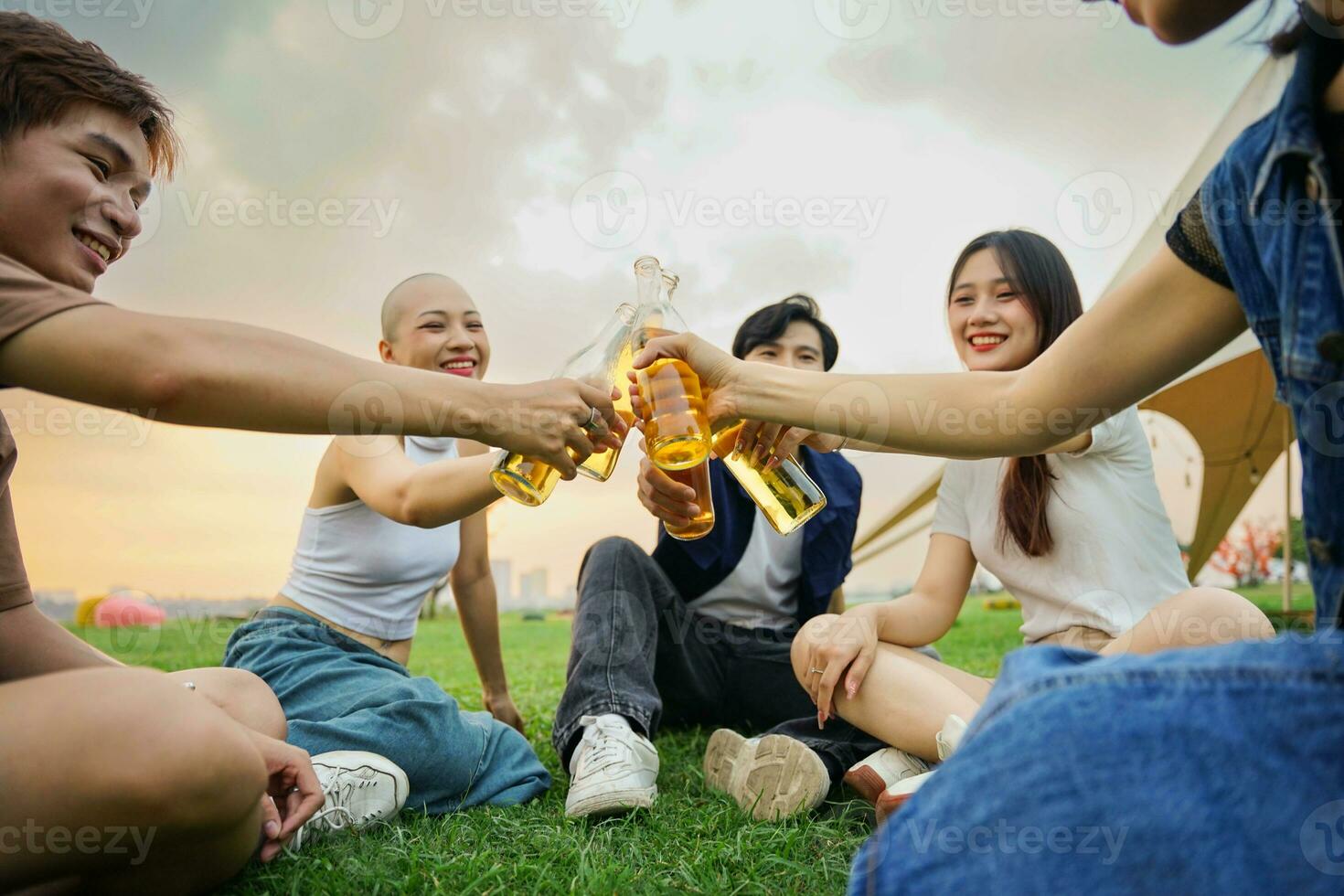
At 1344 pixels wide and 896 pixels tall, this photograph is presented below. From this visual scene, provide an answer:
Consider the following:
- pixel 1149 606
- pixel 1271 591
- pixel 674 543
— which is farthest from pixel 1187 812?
pixel 1271 591

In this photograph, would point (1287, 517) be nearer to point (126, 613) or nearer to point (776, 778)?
point (776, 778)

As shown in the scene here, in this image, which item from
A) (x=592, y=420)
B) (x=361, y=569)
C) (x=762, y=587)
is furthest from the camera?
(x=762, y=587)

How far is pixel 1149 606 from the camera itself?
2.00 m

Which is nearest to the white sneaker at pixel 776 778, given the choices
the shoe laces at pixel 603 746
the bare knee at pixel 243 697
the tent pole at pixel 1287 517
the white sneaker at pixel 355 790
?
the shoe laces at pixel 603 746

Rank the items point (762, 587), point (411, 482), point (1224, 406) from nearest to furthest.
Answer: point (411, 482)
point (762, 587)
point (1224, 406)

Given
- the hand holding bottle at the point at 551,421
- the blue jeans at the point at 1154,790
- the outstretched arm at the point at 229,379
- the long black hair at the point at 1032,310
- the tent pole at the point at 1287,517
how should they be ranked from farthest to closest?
the tent pole at the point at 1287,517 < the long black hair at the point at 1032,310 < the hand holding bottle at the point at 551,421 < the outstretched arm at the point at 229,379 < the blue jeans at the point at 1154,790

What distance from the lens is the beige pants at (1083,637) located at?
6.53ft

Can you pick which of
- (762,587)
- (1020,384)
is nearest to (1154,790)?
(1020,384)

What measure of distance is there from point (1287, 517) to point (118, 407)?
921 cm

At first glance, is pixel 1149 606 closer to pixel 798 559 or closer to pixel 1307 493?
pixel 798 559

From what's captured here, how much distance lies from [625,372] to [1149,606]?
1201 mm

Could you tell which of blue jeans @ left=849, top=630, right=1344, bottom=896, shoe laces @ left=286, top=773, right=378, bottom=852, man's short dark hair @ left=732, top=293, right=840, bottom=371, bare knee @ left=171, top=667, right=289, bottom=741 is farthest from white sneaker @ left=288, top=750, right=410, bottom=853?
man's short dark hair @ left=732, top=293, right=840, bottom=371

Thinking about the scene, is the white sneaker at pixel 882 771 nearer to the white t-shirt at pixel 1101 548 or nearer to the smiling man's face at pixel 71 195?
the white t-shirt at pixel 1101 548

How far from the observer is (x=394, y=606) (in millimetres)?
2340
